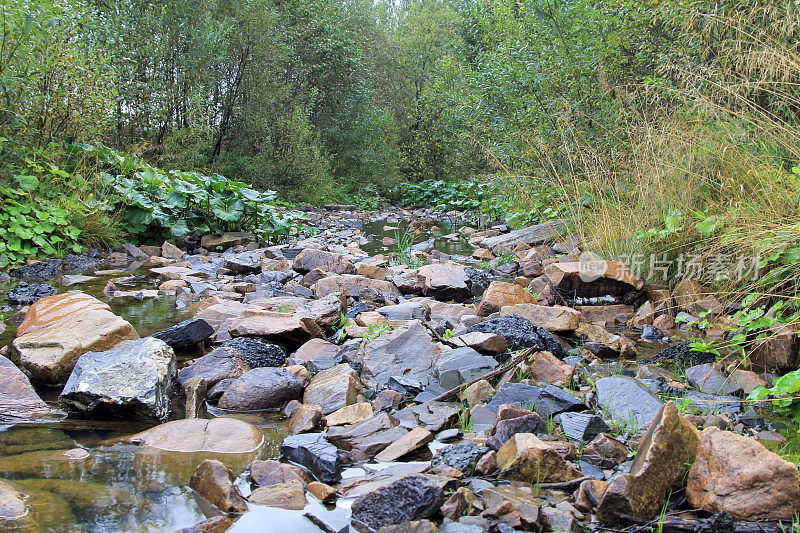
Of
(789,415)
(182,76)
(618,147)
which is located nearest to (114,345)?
(789,415)

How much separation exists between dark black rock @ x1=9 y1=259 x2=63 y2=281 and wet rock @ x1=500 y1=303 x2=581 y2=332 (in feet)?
14.9

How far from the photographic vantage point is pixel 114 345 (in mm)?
3270

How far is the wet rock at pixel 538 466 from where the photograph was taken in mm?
1992

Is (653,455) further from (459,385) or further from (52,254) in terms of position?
(52,254)

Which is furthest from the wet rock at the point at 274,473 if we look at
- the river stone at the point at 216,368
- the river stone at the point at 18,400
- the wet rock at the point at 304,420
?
the river stone at the point at 18,400

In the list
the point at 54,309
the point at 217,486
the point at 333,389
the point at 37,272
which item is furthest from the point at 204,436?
the point at 37,272

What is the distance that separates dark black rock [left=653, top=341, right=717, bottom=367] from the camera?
3.32 m

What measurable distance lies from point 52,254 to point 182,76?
18.9 feet

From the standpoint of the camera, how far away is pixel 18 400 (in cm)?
270

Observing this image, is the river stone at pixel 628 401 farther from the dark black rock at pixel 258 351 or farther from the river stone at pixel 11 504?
the river stone at pixel 11 504

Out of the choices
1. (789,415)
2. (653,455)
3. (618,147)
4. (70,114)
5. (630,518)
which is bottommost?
(789,415)

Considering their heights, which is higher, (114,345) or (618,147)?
(618,147)

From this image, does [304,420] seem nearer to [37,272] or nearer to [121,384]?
[121,384]

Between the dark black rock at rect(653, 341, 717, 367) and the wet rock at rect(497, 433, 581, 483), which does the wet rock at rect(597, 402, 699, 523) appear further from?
the dark black rock at rect(653, 341, 717, 367)
